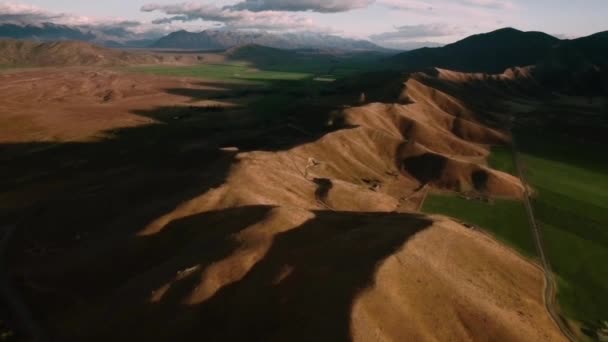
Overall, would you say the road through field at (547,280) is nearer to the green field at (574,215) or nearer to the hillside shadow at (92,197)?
the green field at (574,215)

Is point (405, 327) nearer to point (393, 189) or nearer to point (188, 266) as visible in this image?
point (188, 266)

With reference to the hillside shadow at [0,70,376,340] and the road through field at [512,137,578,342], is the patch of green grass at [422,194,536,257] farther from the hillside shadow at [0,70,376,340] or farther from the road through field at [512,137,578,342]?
the hillside shadow at [0,70,376,340]

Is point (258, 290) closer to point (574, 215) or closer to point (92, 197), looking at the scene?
point (92, 197)

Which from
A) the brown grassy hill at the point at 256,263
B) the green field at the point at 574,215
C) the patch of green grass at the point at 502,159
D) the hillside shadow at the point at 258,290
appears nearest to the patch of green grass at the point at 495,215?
the green field at the point at 574,215

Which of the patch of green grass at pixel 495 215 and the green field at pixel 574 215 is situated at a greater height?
the green field at pixel 574 215

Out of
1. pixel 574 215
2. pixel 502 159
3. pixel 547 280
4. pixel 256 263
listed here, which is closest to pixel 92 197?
pixel 256 263

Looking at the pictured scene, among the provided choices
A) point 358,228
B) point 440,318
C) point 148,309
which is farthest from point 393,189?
point 148,309

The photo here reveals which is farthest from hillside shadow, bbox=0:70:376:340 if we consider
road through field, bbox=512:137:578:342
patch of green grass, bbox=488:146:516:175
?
road through field, bbox=512:137:578:342
